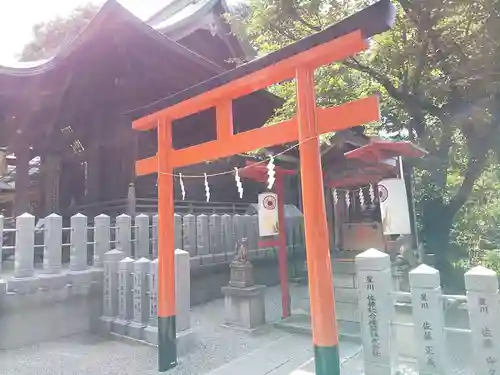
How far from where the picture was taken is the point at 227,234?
31.8ft

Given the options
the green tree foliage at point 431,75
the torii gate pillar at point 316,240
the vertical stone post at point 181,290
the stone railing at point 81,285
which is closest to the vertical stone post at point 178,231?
the stone railing at point 81,285

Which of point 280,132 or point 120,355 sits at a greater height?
point 280,132

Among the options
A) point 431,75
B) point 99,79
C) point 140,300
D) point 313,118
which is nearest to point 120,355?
point 140,300

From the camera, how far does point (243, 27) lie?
9.05 metres

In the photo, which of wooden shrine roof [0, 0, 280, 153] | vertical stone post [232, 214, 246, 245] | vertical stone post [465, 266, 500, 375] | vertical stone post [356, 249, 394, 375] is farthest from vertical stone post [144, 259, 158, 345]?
vertical stone post [232, 214, 246, 245]

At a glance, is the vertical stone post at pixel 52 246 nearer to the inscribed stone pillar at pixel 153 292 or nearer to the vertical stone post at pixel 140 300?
the vertical stone post at pixel 140 300

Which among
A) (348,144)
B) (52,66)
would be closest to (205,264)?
(348,144)

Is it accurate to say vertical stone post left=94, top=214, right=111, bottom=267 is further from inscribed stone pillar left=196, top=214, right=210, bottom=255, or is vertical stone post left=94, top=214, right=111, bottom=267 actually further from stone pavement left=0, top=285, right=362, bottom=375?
inscribed stone pillar left=196, top=214, right=210, bottom=255

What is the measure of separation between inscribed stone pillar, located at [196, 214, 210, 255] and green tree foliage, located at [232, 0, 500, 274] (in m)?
3.29

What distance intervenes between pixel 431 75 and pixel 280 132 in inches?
230

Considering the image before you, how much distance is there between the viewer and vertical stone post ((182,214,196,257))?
8.45 m

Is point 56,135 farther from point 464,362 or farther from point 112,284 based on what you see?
point 464,362

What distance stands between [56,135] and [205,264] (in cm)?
573

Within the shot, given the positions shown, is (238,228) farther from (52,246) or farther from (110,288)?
(52,246)
